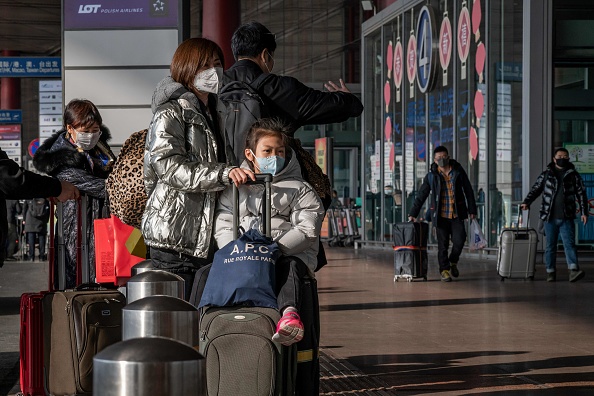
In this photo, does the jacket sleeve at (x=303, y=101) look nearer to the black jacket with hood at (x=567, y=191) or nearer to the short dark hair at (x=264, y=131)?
the short dark hair at (x=264, y=131)

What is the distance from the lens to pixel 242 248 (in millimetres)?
4492

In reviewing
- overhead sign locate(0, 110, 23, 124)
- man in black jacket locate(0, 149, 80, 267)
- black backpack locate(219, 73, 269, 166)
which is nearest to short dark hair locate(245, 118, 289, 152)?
black backpack locate(219, 73, 269, 166)

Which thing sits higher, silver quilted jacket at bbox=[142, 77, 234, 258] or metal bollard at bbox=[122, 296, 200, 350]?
silver quilted jacket at bbox=[142, 77, 234, 258]

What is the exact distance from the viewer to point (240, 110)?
5.35 m

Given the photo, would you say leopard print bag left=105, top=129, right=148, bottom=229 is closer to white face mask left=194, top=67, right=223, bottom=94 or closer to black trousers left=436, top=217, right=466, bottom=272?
white face mask left=194, top=67, right=223, bottom=94

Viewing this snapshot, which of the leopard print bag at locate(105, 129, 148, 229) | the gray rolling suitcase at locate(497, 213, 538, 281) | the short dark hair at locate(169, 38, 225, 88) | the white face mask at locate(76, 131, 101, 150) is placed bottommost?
the gray rolling suitcase at locate(497, 213, 538, 281)

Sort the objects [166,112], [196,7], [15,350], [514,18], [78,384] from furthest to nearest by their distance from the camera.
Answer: [196,7] < [514,18] < [15,350] < [78,384] < [166,112]

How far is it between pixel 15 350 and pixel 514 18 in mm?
13516

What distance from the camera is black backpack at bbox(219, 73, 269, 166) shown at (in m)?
5.31

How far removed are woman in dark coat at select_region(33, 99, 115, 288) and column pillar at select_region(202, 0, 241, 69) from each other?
1038 cm

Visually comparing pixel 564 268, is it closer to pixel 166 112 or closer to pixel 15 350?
pixel 15 350

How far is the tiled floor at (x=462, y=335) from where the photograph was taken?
255 inches

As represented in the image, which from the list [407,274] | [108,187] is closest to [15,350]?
[108,187]

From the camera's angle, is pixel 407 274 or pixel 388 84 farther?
pixel 388 84
